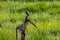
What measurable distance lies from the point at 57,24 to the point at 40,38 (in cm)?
247

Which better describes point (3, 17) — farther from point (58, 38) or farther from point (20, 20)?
point (58, 38)

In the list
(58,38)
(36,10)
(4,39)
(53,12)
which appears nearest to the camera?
(4,39)

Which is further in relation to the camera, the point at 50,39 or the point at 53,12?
the point at 53,12

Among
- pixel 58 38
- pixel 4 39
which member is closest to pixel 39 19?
pixel 58 38

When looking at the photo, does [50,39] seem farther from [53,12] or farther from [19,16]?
[53,12]

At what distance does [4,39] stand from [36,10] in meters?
7.79

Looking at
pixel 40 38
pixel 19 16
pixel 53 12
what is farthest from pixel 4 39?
pixel 53 12

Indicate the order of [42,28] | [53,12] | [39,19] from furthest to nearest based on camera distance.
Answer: [53,12], [39,19], [42,28]

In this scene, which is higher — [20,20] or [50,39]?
[50,39]

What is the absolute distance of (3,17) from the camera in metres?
12.6

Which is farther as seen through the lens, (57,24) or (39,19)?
(39,19)

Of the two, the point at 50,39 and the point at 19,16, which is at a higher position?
the point at 50,39

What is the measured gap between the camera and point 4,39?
806 cm

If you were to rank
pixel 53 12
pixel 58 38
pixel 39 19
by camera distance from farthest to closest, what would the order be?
pixel 53 12
pixel 39 19
pixel 58 38
